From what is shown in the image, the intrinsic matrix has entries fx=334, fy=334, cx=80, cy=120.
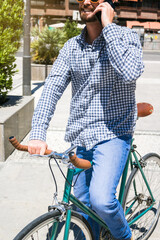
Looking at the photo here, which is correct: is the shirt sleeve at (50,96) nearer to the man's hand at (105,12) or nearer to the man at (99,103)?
the man at (99,103)

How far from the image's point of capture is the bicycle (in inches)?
67.9

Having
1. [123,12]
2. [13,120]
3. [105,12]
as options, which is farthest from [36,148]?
[123,12]

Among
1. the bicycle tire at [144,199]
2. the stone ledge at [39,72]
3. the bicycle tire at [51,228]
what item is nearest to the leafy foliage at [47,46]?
the stone ledge at [39,72]

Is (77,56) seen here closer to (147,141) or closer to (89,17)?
(89,17)

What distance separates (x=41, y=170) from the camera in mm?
4324

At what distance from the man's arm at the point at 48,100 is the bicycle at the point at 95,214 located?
0.24m

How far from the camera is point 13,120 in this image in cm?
495

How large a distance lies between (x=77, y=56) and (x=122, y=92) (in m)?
0.38

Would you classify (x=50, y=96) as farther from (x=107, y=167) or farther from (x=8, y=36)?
(x=8, y=36)

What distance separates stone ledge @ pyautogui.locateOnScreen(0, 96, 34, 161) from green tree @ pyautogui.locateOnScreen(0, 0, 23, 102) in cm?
29

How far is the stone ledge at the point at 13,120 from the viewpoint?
4.55m

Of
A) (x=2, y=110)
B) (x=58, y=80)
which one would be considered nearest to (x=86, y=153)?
(x=58, y=80)

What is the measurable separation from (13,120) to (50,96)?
2895mm

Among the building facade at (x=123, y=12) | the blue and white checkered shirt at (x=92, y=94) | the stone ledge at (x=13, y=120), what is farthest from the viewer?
the building facade at (x=123, y=12)
